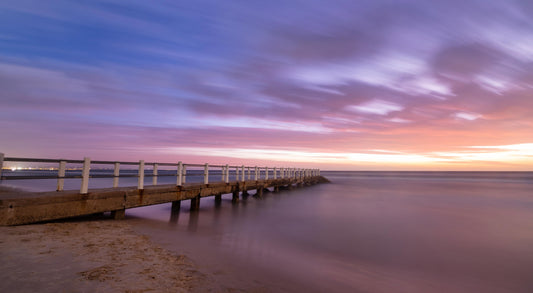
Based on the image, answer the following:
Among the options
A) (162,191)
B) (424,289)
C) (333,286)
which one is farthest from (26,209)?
(424,289)

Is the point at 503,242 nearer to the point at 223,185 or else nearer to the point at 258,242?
the point at 258,242

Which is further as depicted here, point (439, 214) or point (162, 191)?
point (439, 214)

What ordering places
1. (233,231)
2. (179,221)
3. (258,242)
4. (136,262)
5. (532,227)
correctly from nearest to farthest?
(136,262)
(258,242)
(233,231)
(179,221)
(532,227)

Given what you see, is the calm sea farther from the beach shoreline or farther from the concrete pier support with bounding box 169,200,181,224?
the beach shoreline

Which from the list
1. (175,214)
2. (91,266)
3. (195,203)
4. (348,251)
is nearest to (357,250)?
(348,251)

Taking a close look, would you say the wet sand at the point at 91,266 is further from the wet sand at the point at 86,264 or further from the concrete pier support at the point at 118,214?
the concrete pier support at the point at 118,214

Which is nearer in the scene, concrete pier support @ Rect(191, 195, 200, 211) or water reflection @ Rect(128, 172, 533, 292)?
water reflection @ Rect(128, 172, 533, 292)

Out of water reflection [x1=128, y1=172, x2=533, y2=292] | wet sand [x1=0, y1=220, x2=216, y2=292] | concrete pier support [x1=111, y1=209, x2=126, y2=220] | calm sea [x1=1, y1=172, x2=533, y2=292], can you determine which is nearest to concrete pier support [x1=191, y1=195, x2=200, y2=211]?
calm sea [x1=1, y1=172, x2=533, y2=292]

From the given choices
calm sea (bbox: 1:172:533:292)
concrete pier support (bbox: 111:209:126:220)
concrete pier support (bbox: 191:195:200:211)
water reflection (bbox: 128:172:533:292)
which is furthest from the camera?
concrete pier support (bbox: 191:195:200:211)

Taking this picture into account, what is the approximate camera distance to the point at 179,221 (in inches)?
394

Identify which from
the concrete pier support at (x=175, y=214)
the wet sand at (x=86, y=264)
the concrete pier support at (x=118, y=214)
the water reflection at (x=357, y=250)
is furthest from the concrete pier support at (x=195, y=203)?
the wet sand at (x=86, y=264)

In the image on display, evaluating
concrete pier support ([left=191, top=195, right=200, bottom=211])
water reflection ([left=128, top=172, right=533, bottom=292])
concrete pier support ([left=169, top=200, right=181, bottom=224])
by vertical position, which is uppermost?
concrete pier support ([left=191, top=195, right=200, bottom=211])

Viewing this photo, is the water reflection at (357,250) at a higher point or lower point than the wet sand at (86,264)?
lower

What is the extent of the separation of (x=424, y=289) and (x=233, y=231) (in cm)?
575
